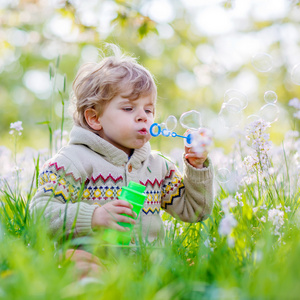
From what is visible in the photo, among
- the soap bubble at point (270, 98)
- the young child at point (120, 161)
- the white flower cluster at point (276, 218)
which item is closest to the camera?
the white flower cluster at point (276, 218)

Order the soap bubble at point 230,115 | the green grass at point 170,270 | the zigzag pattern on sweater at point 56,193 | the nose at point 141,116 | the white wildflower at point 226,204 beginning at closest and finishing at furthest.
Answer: the green grass at point 170,270 < the white wildflower at point 226,204 < the zigzag pattern on sweater at point 56,193 < the nose at point 141,116 < the soap bubble at point 230,115

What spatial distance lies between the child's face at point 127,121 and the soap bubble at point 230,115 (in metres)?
0.44

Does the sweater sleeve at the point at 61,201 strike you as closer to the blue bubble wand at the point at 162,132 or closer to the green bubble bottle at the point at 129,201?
the green bubble bottle at the point at 129,201

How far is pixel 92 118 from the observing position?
2738mm

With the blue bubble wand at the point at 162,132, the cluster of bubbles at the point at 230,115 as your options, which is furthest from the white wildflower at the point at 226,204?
the cluster of bubbles at the point at 230,115

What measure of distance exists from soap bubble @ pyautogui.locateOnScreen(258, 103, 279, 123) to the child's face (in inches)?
31.6

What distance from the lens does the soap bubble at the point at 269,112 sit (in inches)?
115

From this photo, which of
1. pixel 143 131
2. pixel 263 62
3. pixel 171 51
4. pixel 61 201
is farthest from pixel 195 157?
pixel 171 51

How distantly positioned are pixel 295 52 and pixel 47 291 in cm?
1696

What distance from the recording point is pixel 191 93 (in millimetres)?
20703

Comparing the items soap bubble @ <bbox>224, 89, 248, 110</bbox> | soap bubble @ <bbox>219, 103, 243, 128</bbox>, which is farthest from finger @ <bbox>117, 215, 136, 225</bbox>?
soap bubble @ <bbox>224, 89, 248, 110</bbox>

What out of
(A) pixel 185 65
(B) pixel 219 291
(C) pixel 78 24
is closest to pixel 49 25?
(A) pixel 185 65

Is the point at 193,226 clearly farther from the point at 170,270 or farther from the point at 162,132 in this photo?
A: the point at 170,270

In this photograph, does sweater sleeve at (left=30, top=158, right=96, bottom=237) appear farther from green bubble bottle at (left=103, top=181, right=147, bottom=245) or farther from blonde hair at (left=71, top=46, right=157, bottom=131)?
blonde hair at (left=71, top=46, right=157, bottom=131)
